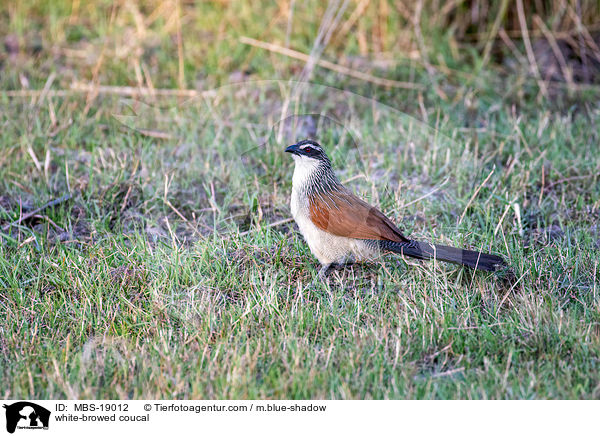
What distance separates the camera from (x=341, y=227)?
3.47 metres

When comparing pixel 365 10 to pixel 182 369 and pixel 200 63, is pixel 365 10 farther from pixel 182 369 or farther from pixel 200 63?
pixel 182 369

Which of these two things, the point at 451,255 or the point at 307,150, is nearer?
the point at 451,255

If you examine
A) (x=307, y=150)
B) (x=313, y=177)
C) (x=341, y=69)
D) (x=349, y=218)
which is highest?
(x=341, y=69)

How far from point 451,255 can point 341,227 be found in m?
0.55

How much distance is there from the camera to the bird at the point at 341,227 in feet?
11.1

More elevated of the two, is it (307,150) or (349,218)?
(307,150)

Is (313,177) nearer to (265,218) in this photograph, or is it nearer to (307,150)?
(307,150)

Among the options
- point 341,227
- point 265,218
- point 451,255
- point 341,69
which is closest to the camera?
point 451,255

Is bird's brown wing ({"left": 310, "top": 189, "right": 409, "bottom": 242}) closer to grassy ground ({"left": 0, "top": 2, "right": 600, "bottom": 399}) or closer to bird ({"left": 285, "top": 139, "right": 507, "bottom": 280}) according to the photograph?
bird ({"left": 285, "top": 139, "right": 507, "bottom": 280})

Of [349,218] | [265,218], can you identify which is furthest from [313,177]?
[265,218]

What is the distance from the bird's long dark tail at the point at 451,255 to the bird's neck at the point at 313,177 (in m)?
0.46
